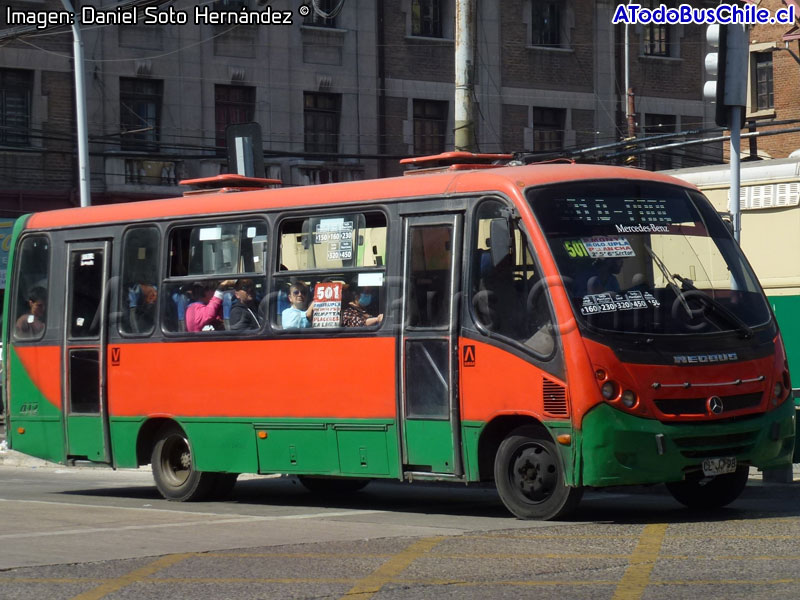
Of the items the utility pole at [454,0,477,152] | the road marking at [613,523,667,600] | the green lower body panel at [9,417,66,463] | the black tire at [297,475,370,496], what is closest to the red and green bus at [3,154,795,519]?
the green lower body panel at [9,417,66,463]

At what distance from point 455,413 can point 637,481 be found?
5.55ft

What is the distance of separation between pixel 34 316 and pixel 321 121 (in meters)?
24.2

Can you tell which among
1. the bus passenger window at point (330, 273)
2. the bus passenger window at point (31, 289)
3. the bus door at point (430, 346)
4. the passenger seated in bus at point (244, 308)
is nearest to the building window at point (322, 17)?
the bus passenger window at point (31, 289)

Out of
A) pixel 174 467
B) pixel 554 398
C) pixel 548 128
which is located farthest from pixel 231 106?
pixel 554 398

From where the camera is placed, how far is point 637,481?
11.9 metres

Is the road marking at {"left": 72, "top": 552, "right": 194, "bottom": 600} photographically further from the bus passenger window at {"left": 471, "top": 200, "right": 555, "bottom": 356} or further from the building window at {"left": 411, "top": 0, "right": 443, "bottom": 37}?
the building window at {"left": 411, "top": 0, "right": 443, "bottom": 37}

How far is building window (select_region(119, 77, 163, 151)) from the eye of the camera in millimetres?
37000

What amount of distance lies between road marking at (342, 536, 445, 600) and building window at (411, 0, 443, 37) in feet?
105

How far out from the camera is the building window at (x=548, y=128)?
44.2 metres

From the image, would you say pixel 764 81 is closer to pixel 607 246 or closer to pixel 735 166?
pixel 735 166

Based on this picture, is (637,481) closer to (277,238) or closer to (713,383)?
(713,383)

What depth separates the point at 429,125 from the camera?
139ft

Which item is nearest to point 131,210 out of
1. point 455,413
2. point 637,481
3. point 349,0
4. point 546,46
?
point 455,413

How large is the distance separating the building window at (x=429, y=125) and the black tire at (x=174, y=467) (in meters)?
27.0
